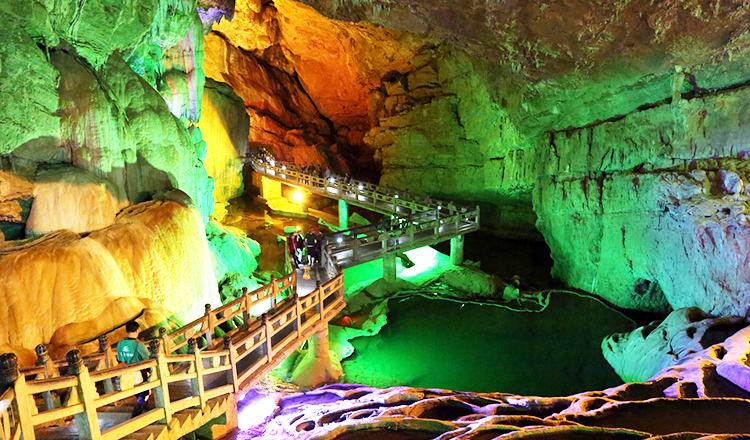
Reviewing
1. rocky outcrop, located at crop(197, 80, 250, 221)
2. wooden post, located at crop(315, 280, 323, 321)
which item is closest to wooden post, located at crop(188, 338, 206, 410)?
wooden post, located at crop(315, 280, 323, 321)

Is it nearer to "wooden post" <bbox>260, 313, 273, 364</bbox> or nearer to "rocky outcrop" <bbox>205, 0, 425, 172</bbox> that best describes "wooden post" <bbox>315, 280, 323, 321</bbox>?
"wooden post" <bbox>260, 313, 273, 364</bbox>

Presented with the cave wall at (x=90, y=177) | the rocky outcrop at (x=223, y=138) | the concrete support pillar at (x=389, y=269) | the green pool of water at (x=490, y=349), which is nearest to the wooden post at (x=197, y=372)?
the cave wall at (x=90, y=177)

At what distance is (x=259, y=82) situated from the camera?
26.6 m

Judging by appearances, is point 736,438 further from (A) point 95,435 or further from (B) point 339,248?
(B) point 339,248

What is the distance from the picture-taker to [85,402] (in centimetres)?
365

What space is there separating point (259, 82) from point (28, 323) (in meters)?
23.4

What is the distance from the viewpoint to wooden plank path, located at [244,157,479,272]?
13.8 m

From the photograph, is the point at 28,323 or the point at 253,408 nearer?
the point at 28,323

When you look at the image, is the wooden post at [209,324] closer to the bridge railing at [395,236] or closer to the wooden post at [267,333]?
the wooden post at [267,333]

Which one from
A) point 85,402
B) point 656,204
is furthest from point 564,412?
point 656,204

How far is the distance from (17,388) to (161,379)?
5.09 ft

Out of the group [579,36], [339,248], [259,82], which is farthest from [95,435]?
[259,82]

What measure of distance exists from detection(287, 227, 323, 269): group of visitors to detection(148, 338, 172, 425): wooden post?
791 centimetres

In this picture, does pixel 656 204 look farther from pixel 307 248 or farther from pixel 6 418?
pixel 6 418
